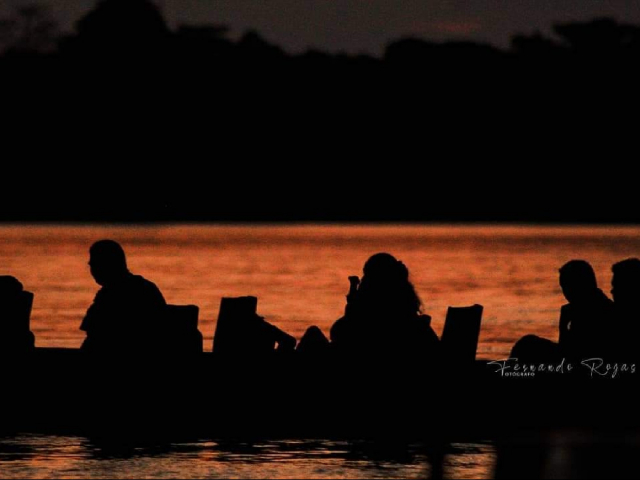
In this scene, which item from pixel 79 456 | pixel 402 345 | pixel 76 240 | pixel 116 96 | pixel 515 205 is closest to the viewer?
pixel 79 456

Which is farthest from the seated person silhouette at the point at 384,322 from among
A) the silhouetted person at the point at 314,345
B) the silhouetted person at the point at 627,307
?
the silhouetted person at the point at 627,307

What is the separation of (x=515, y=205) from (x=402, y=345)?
179700mm

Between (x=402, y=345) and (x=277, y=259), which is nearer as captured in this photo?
(x=402, y=345)

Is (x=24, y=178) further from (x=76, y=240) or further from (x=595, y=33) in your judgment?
(x=595, y=33)

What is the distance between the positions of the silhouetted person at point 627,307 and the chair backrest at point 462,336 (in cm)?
143

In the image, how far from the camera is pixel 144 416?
1806cm

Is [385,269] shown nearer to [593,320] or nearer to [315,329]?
[315,329]

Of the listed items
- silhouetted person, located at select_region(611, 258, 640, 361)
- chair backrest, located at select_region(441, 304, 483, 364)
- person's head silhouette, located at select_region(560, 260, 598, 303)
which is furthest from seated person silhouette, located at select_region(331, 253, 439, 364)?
silhouetted person, located at select_region(611, 258, 640, 361)

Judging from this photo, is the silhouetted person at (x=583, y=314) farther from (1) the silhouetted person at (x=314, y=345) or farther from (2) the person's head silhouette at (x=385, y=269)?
(1) the silhouetted person at (x=314, y=345)

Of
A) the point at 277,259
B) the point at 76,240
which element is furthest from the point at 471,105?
the point at 277,259

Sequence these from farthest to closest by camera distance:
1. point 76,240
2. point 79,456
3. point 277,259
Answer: point 76,240 → point 277,259 → point 79,456

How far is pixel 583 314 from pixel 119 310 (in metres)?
4.29

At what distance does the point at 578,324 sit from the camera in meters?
16.6

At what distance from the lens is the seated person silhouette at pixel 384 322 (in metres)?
16.5
